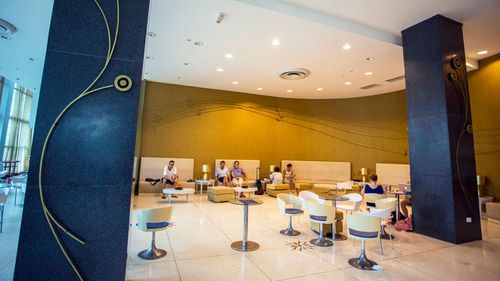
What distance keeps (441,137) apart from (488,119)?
3.87m

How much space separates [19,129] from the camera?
9.84 meters

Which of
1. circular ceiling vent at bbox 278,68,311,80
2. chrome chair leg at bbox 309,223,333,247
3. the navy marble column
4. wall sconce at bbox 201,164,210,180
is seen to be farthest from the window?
chrome chair leg at bbox 309,223,333,247

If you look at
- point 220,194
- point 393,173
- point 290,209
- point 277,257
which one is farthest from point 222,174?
point 393,173

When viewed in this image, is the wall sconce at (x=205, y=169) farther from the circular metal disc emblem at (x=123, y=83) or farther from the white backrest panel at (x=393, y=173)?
the white backrest panel at (x=393, y=173)

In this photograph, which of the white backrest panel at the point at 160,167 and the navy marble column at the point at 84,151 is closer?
the navy marble column at the point at 84,151

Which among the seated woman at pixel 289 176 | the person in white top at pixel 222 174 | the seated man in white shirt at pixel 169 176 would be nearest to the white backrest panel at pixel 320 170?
the seated woman at pixel 289 176

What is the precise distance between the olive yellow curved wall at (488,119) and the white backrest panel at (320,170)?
424 centimetres

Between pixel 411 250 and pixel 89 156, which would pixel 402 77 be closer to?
pixel 411 250

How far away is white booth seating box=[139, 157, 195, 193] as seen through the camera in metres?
8.27

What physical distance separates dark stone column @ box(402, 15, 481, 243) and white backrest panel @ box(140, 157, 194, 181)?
7.14 meters

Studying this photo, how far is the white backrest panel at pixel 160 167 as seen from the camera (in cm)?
859

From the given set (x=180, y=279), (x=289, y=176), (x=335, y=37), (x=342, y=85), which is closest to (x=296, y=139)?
(x=289, y=176)

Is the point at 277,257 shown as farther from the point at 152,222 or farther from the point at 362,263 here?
the point at 152,222

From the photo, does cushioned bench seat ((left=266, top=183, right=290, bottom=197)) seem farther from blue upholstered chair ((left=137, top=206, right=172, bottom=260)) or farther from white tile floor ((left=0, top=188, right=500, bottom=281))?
blue upholstered chair ((left=137, top=206, right=172, bottom=260))
